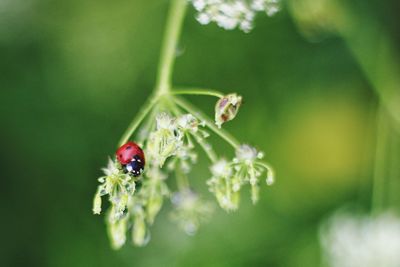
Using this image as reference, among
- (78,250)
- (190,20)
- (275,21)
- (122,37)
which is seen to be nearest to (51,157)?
(78,250)

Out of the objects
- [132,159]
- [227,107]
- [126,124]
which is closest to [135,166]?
[132,159]

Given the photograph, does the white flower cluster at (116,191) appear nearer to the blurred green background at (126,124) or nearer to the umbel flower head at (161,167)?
the umbel flower head at (161,167)

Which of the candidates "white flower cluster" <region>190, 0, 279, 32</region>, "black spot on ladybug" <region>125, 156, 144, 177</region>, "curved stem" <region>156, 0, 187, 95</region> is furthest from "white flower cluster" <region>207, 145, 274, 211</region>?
"white flower cluster" <region>190, 0, 279, 32</region>

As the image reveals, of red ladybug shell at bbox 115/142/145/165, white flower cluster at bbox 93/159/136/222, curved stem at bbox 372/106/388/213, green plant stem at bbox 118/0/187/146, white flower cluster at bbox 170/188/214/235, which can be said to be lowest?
white flower cluster at bbox 93/159/136/222

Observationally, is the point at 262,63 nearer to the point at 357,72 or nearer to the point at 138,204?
the point at 357,72

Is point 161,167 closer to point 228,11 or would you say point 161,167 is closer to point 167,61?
point 167,61

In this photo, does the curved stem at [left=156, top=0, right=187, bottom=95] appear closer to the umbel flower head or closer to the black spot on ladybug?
the umbel flower head
